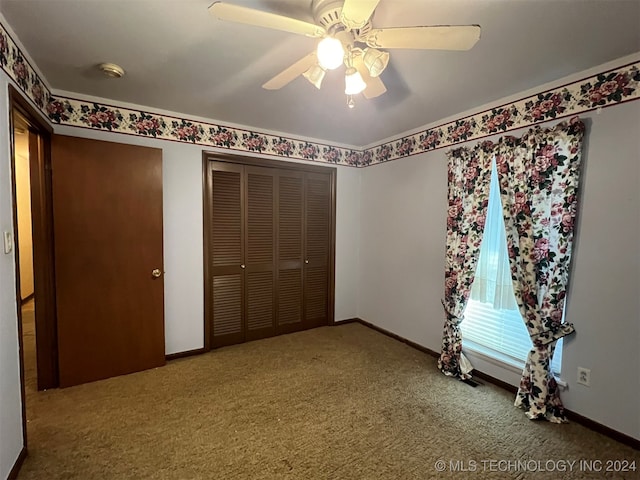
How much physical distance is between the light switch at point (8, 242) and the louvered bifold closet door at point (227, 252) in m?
1.63

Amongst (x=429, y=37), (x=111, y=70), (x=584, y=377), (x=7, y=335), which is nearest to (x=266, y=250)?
(x=111, y=70)

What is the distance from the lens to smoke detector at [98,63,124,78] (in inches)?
81.4

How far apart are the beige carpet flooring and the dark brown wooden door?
0.23m

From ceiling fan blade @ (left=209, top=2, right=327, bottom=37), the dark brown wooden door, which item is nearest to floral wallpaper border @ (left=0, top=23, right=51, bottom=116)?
the dark brown wooden door

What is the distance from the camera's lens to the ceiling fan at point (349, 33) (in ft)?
3.96

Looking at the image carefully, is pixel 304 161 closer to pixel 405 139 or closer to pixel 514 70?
pixel 405 139

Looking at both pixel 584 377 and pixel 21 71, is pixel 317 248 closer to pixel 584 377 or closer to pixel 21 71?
pixel 584 377

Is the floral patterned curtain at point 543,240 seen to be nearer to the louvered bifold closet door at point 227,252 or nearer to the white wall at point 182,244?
the louvered bifold closet door at point 227,252

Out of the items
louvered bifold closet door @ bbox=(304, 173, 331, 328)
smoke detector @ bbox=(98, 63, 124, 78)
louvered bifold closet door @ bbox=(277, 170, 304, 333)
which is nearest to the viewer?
smoke detector @ bbox=(98, 63, 124, 78)

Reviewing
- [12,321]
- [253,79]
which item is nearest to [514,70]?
[253,79]

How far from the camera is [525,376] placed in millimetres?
2305

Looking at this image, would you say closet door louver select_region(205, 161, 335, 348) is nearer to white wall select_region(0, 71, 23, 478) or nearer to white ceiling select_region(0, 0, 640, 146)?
white ceiling select_region(0, 0, 640, 146)

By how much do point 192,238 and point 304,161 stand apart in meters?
1.56

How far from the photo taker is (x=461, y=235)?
2801 mm
